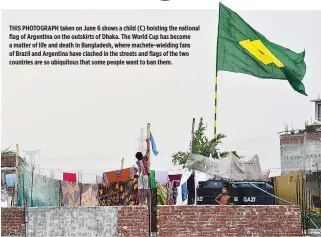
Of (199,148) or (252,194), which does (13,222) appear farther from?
(199,148)

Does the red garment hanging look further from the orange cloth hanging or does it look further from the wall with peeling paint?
the wall with peeling paint

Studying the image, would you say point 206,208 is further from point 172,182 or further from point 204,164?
point 172,182

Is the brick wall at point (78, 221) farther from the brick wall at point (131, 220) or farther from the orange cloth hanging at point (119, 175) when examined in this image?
the orange cloth hanging at point (119, 175)

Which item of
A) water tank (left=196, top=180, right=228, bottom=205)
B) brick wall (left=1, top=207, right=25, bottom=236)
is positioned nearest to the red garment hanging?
water tank (left=196, top=180, right=228, bottom=205)

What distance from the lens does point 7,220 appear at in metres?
14.3

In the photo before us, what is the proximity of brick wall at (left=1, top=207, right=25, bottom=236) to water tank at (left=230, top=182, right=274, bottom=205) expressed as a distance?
505 centimetres

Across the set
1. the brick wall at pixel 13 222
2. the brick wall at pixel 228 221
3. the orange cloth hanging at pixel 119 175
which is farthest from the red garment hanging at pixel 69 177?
the brick wall at pixel 228 221

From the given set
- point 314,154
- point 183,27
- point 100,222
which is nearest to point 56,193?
point 100,222

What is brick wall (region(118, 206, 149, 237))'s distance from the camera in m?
14.0

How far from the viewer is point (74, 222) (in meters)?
14.2

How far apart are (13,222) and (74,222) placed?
131 centimetres

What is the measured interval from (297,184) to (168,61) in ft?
13.9

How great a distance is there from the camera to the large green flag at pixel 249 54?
19.4 metres

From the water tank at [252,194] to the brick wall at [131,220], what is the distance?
119 inches
